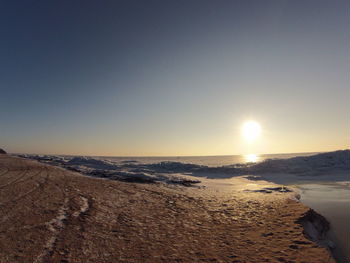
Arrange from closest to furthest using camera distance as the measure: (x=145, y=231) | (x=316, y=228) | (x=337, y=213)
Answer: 1. (x=145, y=231)
2. (x=316, y=228)
3. (x=337, y=213)

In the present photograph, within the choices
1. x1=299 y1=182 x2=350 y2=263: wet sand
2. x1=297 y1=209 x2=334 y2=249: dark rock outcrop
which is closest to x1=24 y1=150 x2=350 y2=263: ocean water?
x1=299 y1=182 x2=350 y2=263: wet sand

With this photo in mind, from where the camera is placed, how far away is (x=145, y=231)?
6188 mm

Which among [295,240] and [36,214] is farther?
[36,214]

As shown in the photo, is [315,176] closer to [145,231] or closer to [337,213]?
[337,213]

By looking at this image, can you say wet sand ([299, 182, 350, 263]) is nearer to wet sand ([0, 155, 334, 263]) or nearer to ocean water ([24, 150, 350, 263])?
ocean water ([24, 150, 350, 263])

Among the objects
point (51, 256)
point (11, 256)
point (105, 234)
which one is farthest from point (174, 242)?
point (11, 256)

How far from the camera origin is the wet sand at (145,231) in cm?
468

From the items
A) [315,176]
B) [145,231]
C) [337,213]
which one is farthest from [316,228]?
[315,176]

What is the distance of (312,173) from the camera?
879 inches

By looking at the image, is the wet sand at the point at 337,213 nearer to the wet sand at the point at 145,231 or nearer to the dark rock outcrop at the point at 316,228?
the dark rock outcrop at the point at 316,228

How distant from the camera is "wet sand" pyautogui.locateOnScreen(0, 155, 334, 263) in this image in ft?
15.4

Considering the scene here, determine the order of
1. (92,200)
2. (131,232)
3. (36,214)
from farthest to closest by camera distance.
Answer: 1. (92,200)
2. (36,214)
3. (131,232)

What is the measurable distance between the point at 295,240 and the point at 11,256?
6299 millimetres

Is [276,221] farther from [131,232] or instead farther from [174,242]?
[131,232]
